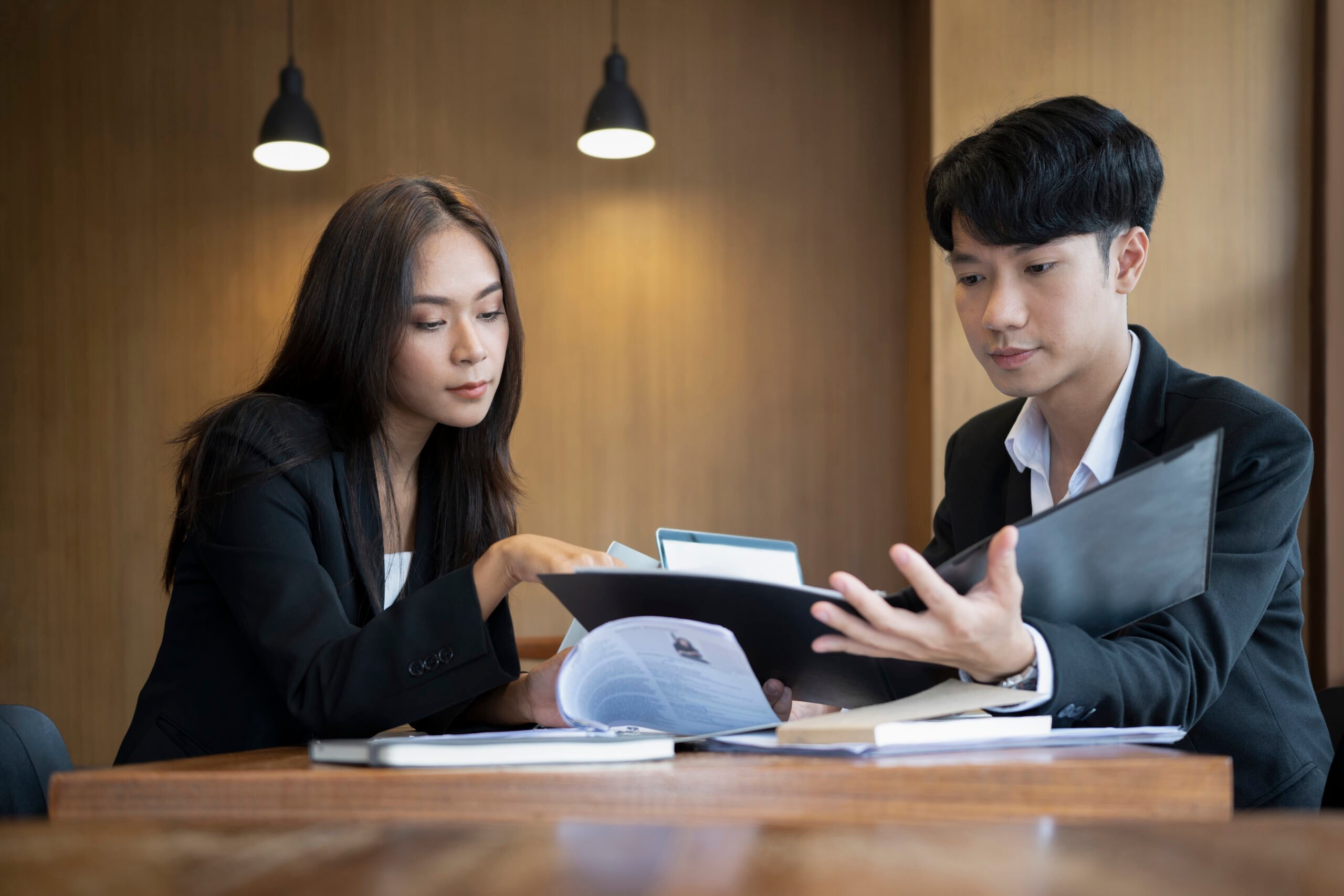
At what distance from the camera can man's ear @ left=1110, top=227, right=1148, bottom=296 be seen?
4.32 feet

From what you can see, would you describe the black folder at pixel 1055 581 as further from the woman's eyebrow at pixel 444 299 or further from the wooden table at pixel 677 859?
the woman's eyebrow at pixel 444 299

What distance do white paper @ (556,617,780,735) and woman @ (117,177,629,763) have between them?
0.12 meters

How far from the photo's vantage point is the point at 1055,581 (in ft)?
2.46

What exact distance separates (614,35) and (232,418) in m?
3.35

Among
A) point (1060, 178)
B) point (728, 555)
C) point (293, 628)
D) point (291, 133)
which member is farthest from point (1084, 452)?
point (291, 133)

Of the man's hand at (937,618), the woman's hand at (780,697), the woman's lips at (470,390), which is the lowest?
the woman's hand at (780,697)

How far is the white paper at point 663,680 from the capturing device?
0.66 metres

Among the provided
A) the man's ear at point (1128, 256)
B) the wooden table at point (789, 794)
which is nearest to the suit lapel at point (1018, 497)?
the man's ear at point (1128, 256)

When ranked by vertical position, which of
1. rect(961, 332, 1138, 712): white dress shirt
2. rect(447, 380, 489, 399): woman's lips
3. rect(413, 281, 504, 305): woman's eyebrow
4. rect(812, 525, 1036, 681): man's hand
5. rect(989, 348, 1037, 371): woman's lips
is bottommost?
rect(812, 525, 1036, 681): man's hand

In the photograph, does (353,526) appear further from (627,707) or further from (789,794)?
(789,794)

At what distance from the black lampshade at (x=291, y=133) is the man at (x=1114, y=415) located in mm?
2653

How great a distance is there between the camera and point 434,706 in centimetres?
86

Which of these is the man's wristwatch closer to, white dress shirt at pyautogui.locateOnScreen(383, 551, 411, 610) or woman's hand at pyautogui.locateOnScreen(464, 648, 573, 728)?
woman's hand at pyautogui.locateOnScreen(464, 648, 573, 728)

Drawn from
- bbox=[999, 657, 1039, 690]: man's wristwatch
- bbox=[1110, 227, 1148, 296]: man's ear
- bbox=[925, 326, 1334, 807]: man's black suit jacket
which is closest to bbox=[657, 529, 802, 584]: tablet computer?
bbox=[999, 657, 1039, 690]: man's wristwatch
